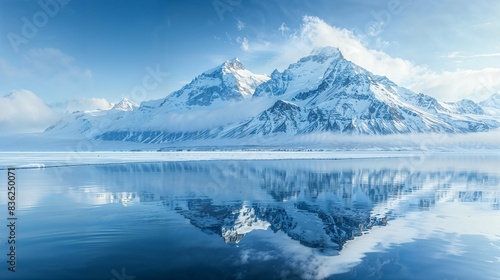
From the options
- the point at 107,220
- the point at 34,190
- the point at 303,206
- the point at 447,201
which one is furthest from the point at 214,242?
the point at 34,190

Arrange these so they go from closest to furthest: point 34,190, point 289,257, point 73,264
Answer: point 73,264, point 289,257, point 34,190

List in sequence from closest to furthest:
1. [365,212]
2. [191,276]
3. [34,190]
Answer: [191,276], [365,212], [34,190]

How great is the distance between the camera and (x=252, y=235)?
74.3 feet

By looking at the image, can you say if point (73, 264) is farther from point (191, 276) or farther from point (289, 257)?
point (289, 257)

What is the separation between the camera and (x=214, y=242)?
68.9 ft

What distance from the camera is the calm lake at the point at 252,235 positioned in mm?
16516

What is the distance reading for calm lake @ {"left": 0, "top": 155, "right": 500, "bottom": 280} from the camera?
16516 millimetres

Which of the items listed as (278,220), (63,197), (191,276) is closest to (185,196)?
(63,197)

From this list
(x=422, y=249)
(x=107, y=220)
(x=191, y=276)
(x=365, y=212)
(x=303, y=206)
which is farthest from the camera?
(x=303, y=206)

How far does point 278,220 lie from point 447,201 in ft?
64.7

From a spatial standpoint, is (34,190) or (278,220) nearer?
(278,220)

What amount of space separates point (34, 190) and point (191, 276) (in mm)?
33471

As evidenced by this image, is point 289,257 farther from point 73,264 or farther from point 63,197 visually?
point 63,197

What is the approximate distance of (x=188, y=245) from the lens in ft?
66.3
